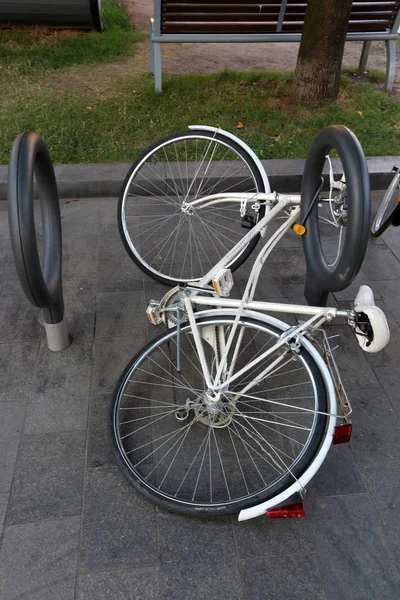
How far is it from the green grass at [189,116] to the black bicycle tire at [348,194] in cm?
230

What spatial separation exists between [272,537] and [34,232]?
172 cm

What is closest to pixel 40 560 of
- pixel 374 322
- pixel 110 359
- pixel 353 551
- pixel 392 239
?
pixel 110 359

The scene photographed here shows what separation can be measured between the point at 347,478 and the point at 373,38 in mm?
5051

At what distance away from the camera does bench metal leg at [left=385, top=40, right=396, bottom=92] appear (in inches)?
229

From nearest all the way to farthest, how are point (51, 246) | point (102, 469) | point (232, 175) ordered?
point (102, 469) < point (51, 246) < point (232, 175)

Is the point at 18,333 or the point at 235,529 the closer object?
the point at 235,529

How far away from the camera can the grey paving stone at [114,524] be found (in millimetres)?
2156

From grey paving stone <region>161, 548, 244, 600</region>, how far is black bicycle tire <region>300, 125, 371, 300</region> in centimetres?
132

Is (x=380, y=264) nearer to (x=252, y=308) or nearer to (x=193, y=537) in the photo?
(x=252, y=308)

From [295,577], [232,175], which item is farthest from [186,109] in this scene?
[295,577]

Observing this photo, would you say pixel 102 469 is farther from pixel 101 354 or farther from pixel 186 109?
pixel 186 109

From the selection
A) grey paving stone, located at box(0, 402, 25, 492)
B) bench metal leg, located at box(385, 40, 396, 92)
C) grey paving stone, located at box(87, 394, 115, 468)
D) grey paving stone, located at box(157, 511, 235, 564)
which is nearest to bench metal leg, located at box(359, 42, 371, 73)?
bench metal leg, located at box(385, 40, 396, 92)

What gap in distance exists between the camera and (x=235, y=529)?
2266mm

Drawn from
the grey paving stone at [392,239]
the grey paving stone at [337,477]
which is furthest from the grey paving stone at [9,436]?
the grey paving stone at [392,239]
